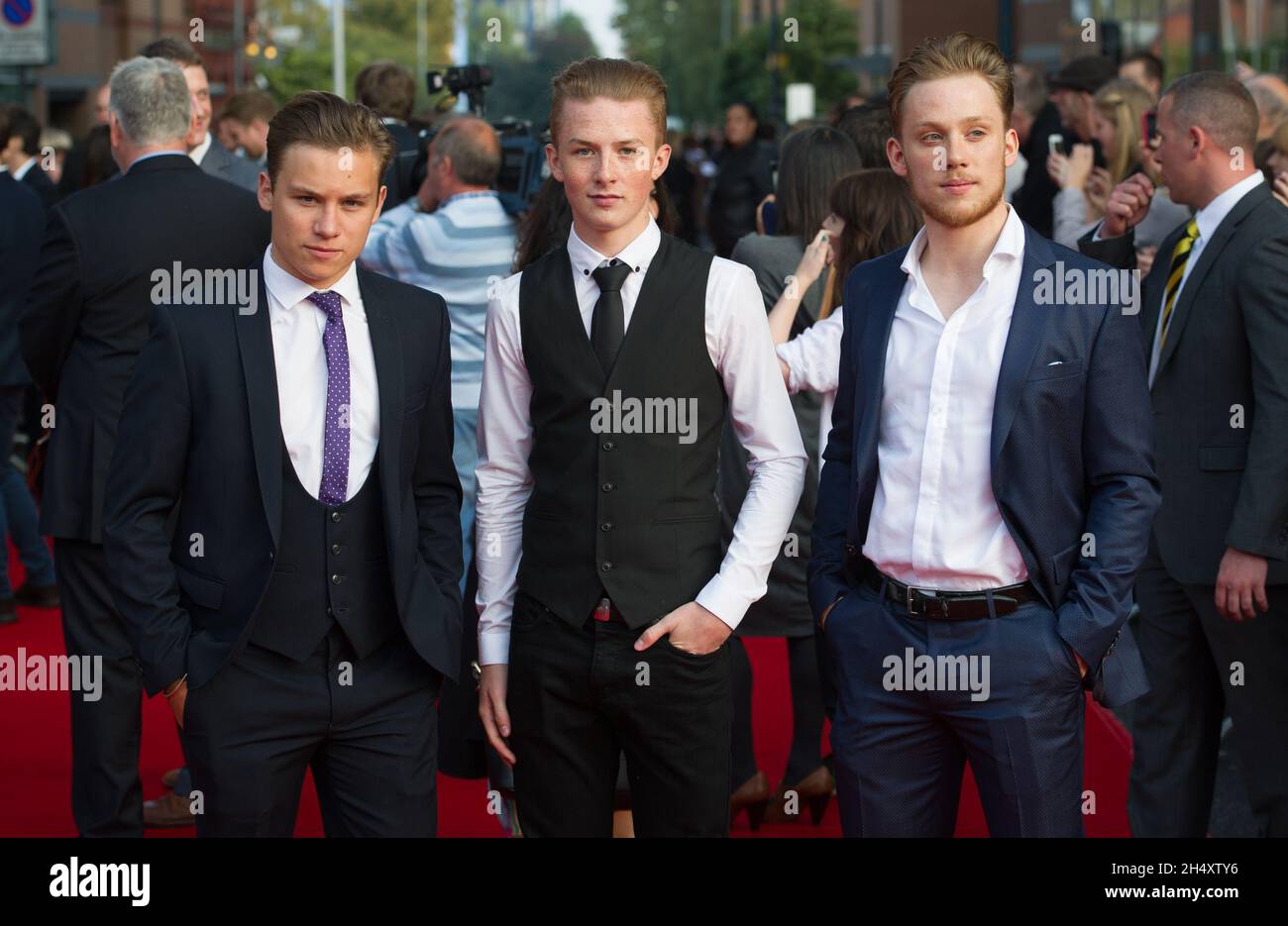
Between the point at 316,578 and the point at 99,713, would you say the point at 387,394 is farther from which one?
the point at 99,713

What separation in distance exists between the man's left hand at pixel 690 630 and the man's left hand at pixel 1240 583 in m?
1.70

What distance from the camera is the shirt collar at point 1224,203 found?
4.49 meters

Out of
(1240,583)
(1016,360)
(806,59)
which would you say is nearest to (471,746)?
(1016,360)

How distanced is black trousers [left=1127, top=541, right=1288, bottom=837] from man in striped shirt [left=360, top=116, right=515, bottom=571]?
252 cm

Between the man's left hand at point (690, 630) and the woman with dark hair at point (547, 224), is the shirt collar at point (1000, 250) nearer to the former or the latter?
the man's left hand at point (690, 630)

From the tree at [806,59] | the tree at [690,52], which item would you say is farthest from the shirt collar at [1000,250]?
the tree at [690,52]

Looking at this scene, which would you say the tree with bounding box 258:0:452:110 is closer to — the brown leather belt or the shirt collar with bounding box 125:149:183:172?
the shirt collar with bounding box 125:149:183:172

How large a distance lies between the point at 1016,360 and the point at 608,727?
1136 millimetres

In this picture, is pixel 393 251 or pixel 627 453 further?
pixel 393 251

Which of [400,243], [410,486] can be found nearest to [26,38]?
[400,243]

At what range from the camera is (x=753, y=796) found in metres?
5.14

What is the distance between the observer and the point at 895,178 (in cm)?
490

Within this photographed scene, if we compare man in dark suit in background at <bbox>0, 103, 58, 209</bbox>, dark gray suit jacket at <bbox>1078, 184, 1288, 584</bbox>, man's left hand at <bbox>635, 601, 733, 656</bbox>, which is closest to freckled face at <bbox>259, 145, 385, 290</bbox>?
man's left hand at <bbox>635, 601, 733, 656</bbox>
